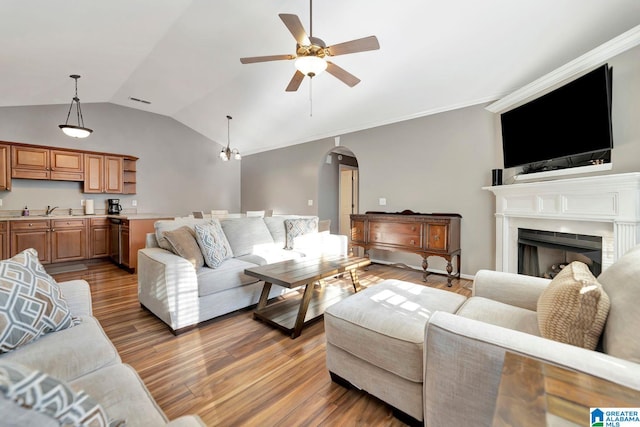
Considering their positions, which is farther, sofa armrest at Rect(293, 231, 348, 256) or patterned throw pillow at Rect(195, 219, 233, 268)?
sofa armrest at Rect(293, 231, 348, 256)

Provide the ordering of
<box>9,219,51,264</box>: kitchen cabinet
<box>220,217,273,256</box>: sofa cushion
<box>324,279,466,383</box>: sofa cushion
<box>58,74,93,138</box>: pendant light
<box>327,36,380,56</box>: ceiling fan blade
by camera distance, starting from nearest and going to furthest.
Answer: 1. <box>324,279,466,383</box>: sofa cushion
2. <box>327,36,380,56</box>: ceiling fan blade
3. <box>220,217,273,256</box>: sofa cushion
4. <box>58,74,93,138</box>: pendant light
5. <box>9,219,51,264</box>: kitchen cabinet

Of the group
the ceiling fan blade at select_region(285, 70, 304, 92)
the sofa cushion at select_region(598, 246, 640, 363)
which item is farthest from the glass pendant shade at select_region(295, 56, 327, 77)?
the sofa cushion at select_region(598, 246, 640, 363)

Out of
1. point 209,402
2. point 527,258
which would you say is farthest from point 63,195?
point 527,258

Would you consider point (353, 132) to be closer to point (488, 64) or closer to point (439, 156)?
point (439, 156)

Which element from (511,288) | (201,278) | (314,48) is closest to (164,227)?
(201,278)

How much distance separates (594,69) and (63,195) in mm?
7690

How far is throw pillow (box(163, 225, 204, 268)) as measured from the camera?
2.43m

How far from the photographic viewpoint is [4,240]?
3928 mm

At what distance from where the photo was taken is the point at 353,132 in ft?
16.5

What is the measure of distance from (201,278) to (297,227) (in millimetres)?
1659

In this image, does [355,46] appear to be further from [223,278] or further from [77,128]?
[77,128]

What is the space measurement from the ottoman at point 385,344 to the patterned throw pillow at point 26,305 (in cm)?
131

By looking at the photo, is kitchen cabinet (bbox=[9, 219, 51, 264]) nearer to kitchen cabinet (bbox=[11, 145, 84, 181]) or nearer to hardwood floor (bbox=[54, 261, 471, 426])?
kitchen cabinet (bbox=[11, 145, 84, 181])

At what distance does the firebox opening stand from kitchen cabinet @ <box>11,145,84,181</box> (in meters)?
7.07
